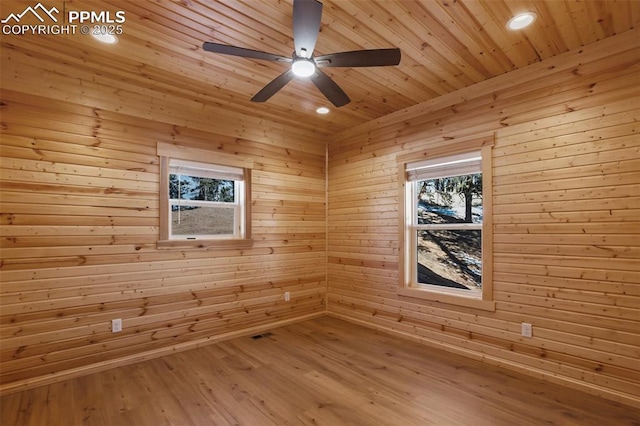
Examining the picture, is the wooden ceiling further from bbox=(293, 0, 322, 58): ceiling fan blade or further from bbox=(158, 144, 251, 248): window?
bbox=(158, 144, 251, 248): window

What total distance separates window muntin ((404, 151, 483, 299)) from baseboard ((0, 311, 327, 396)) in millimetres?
2031

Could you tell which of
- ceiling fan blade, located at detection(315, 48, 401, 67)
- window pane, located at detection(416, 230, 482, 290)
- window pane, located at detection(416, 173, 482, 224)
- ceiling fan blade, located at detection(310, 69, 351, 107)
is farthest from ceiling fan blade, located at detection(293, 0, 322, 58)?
window pane, located at detection(416, 230, 482, 290)

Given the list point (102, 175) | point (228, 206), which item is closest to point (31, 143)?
point (102, 175)

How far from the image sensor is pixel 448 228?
12.3 feet

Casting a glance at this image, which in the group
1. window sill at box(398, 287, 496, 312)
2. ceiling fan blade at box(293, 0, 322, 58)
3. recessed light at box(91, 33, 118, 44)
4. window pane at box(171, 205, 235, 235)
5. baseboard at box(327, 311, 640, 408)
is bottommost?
baseboard at box(327, 311, 640, 408)

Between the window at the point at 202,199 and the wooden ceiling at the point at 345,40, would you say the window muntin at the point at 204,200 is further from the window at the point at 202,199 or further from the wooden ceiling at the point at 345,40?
the wooden ceiling at the point at 345,40

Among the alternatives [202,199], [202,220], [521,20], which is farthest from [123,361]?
[521,20]

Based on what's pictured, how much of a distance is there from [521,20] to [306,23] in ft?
5.29

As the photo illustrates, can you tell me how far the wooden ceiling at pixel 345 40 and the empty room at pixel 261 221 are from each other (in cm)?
2

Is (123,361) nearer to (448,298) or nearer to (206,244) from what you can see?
(206,244)

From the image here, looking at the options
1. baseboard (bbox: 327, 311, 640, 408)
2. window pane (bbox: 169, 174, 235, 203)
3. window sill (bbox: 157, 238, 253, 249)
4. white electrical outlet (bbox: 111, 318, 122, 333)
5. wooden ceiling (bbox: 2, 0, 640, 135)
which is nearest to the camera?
wooden ceiling (bbox: 2, 0, 640, 135)

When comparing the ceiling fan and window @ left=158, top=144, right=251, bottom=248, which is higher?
the ceiling fan

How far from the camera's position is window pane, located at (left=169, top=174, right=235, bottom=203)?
3684mm

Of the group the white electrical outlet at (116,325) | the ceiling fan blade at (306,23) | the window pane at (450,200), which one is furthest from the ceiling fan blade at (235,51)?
the white electrical outlet at (116,325)
